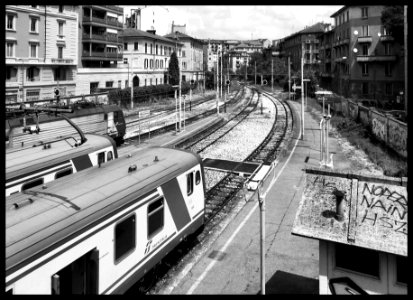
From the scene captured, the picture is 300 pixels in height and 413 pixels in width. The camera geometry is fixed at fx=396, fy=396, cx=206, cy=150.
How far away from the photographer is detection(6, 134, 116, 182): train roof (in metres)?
9.59

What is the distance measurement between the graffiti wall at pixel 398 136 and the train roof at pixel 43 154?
622 inches

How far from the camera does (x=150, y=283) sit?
9000 millimetres

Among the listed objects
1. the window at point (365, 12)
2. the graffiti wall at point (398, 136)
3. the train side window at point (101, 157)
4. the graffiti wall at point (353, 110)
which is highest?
the window at point (365, 12)

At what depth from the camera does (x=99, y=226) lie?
6.96 meters

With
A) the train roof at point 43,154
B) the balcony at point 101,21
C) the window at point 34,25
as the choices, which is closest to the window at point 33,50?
the window at point 34,25

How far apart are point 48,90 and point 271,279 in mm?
40646

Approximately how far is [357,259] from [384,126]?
20718 mm

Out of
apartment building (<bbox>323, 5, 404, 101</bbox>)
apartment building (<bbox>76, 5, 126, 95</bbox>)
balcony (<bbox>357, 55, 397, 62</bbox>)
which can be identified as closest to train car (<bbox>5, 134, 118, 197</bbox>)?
apartment building (<bbox>76, 5, 126, 95</bbox>)

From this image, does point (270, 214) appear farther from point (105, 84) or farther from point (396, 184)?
point (105, 84)

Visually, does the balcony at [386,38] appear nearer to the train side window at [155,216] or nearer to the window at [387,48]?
the window at [387,48]

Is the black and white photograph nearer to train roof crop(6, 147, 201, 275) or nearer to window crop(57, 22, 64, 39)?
train roof crop(6, 147, 201, 275)

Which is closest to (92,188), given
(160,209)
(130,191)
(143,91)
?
(130,191)

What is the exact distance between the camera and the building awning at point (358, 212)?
583 centimetres

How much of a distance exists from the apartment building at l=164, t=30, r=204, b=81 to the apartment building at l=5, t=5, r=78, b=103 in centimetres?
4386
